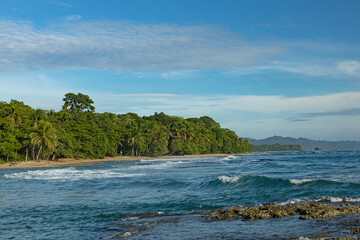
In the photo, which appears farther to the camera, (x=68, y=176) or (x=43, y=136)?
(x=43, y=136)

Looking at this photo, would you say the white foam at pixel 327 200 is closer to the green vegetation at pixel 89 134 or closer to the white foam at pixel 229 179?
the white foam at pixel 229 179

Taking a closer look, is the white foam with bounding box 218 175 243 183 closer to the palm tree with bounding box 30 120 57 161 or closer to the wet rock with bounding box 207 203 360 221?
the wet rock with bounding box 207 203 360 221

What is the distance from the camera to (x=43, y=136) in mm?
59500

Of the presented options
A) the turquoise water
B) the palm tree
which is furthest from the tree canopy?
the turquoise water

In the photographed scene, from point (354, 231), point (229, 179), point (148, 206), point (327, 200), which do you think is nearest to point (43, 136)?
point (229, 179)

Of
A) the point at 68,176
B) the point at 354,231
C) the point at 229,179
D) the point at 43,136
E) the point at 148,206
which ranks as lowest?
the point at 68,176

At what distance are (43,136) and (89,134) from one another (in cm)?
2230

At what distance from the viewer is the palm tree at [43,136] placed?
194ft

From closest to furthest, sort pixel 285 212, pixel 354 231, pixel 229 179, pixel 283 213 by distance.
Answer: pixel 354 231
pixel 283 213
pixel 285 212
pixel 229 179

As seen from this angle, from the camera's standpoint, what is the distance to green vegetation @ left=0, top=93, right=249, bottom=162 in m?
60.2

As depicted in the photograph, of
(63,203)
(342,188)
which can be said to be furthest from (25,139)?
(342,188)

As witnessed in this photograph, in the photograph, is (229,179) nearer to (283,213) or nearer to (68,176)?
(283,213)

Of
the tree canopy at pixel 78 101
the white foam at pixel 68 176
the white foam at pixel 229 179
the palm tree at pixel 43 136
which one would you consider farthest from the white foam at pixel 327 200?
the tree canopy at pixel 78 101

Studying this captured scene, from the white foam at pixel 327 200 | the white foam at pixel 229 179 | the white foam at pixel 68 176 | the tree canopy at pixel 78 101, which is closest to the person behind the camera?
the white foam at pixel 327 200
